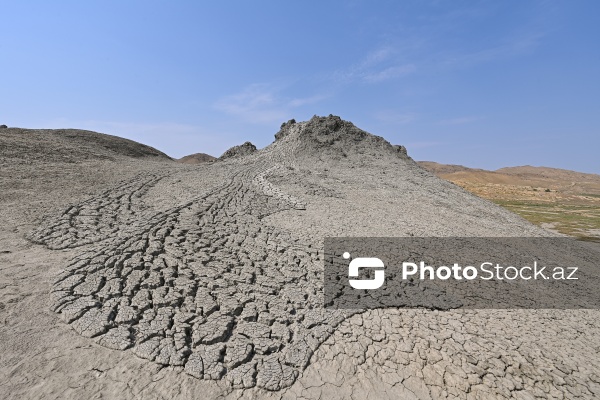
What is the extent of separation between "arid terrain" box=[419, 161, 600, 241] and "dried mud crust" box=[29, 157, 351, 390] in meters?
33.9

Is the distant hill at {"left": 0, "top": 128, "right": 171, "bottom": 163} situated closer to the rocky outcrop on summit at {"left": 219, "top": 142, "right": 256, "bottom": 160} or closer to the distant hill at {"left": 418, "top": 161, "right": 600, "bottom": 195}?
the rocky outcrop on summit at {"left": 219, "top": 142, "right": 256, "bottom": 160}

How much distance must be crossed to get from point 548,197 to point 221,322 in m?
82.2

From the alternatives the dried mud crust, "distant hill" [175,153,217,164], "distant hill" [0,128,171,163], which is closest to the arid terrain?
the dried mud crust

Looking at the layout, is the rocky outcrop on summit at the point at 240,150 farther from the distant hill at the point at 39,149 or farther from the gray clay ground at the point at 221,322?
the gray clay ground at the point at 221,322

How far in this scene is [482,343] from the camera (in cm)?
590

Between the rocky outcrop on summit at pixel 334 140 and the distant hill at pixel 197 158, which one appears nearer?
the rocky outcrop on summit at pixel 334 140

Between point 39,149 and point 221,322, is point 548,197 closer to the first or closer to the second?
Answer: point 221,322

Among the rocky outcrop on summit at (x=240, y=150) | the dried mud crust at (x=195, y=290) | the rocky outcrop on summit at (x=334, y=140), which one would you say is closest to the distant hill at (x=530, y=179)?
the rocky outcrop on summit at (x=334, y=140)

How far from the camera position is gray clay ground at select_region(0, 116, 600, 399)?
4.80 meters

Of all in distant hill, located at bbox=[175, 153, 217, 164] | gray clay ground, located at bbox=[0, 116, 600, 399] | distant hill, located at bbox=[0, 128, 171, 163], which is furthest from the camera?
distant hill, located at bbox=[175, 153, 217, 164]

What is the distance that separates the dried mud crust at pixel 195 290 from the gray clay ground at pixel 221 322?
30 millimetres

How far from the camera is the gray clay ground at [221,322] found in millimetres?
4797

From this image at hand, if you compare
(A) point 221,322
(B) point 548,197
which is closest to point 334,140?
(A) point 221,322

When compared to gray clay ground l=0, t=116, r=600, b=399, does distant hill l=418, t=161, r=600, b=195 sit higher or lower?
higher
